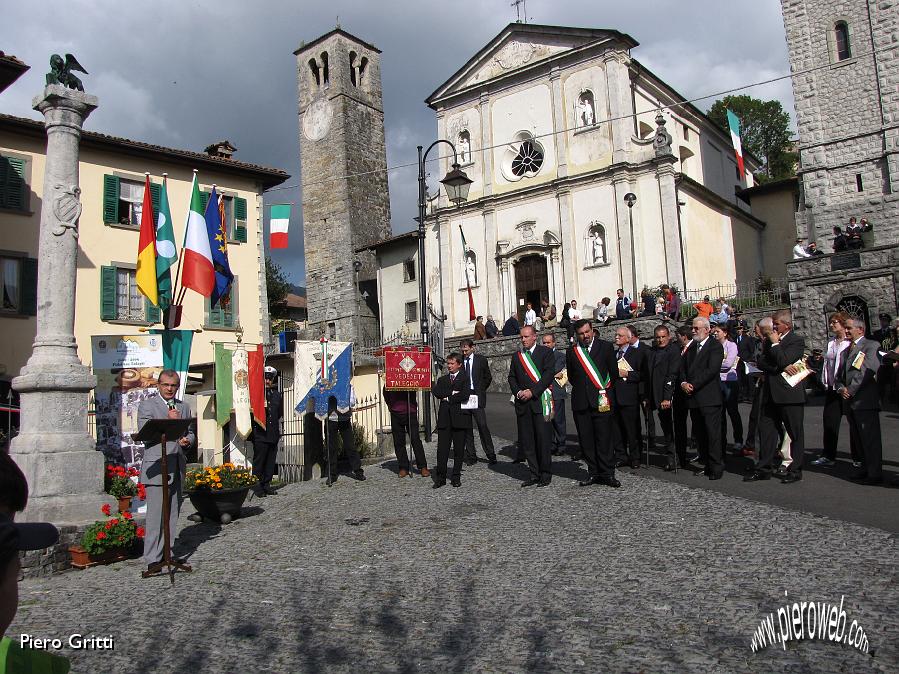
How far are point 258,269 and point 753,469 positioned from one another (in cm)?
1977

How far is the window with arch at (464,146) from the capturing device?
35.3 metres

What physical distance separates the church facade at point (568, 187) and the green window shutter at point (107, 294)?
15372mm

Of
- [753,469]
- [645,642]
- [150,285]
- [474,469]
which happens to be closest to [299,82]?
[150,285]

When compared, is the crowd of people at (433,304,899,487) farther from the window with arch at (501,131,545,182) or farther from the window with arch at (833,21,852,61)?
the window with arch at (501,131,545,182)

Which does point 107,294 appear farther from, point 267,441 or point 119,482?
point 119,482

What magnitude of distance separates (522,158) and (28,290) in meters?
21.2

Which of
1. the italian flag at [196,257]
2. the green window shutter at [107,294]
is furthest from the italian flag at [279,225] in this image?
the italian flag at [196,257]

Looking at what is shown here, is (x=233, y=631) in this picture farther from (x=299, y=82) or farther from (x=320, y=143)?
(x=299, y=82)

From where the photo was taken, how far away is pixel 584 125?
104 ft

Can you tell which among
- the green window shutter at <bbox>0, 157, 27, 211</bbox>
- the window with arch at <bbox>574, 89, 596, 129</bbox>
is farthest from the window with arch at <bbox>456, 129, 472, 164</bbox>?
the green window shutter at <bbox>0, 157, 27, 211</bbox>

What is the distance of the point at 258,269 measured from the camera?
25.6m

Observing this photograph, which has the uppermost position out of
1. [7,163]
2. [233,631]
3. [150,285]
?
[7,163]

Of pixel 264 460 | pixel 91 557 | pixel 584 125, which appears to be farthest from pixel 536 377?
pixel 584 125

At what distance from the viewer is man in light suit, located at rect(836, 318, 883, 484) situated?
808 centimetres
